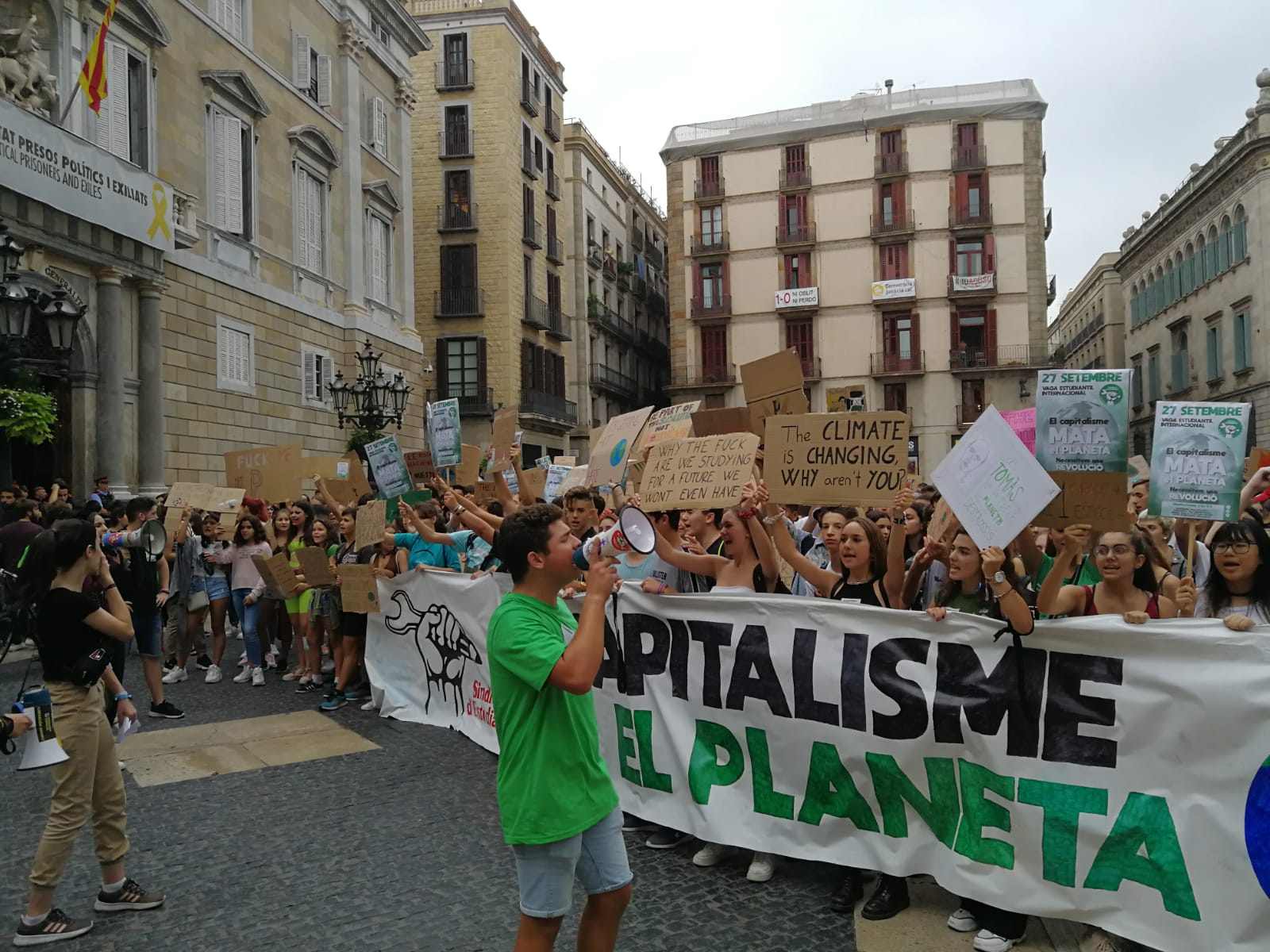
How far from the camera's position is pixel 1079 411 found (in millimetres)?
4316

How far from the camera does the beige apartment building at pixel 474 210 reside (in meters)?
35.1

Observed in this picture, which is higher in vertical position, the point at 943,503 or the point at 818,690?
the point at 943,503

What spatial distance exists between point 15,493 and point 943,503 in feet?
34.3

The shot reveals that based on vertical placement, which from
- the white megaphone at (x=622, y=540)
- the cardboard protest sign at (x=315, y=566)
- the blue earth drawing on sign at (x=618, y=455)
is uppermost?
the blue earth drawing on sign at (x=618, y=455)

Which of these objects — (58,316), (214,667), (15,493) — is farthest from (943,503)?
(15,493)

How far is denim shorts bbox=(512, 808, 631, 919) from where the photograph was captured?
2.81 meters

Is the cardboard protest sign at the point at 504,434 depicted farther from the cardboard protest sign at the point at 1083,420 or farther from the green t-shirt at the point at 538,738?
the green t-shirt at the point at 538,738

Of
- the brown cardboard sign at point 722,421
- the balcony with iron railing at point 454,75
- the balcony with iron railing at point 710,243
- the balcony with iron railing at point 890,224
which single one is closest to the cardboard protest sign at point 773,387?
the brown cardboard sign at point 722,421

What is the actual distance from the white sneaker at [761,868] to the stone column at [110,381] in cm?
1407

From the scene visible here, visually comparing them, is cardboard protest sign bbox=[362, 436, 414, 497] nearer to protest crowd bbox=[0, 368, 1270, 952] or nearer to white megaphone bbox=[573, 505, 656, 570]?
protest crowd bbox=[0, 368, 1270, 952]

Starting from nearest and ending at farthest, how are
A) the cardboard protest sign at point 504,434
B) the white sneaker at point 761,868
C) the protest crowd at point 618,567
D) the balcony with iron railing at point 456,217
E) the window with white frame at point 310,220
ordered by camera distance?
the protest crowd at point 618,567 < the white sneaker at point 761,868 < the cardboard protest sign at point 504,434 < the window with white frame at point 310,220 < the balcony with iron railing at point 456,217

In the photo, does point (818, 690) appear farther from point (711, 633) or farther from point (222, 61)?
point (222, 61)

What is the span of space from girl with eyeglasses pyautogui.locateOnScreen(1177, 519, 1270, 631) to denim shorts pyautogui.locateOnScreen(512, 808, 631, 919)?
2470 mm

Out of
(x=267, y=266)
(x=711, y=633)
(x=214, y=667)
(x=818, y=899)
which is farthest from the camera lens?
(x=267, y=266)
